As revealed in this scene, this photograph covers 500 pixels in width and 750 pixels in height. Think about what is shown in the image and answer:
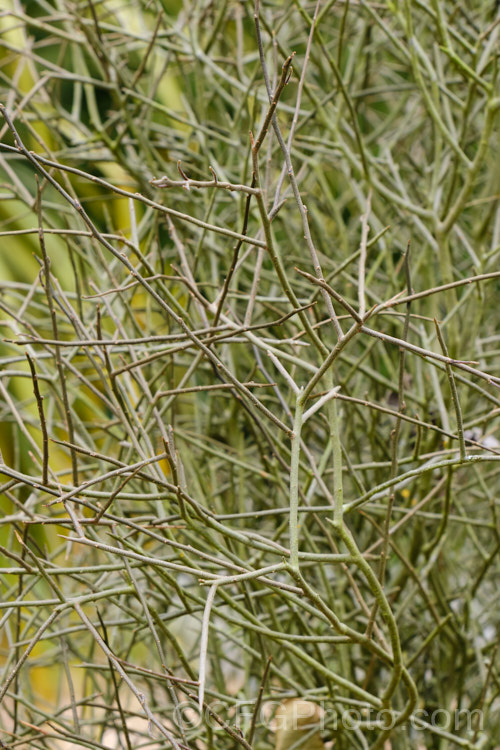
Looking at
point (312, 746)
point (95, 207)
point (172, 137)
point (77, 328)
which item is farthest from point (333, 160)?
point (95, 207)

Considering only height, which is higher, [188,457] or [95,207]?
[95,207]

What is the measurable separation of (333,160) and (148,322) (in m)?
0.49

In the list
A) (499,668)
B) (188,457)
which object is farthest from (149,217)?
(499,668)

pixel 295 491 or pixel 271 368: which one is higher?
pixel 295 491

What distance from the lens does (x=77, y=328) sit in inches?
23.8

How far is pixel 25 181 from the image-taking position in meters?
1.94

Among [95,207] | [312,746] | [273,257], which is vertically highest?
[273,257]

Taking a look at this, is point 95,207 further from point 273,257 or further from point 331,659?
point 273,257

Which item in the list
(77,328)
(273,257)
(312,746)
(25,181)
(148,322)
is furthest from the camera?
(25,181)

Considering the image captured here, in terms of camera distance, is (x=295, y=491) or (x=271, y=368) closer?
(x=295, y=491)

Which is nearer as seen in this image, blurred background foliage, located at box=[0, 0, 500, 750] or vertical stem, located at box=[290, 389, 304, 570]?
vertical stem, located at box=[290, 389, 304, 570]

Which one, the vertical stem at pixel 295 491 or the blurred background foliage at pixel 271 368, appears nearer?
the vertical stem at pixel 295 491

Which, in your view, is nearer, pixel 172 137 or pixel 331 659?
pixel 331 659

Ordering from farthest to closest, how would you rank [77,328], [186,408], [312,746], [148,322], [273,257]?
1. [186,408]
2. [148,322]
3. [312,746]
4. [77,328]
5. [273,257]
